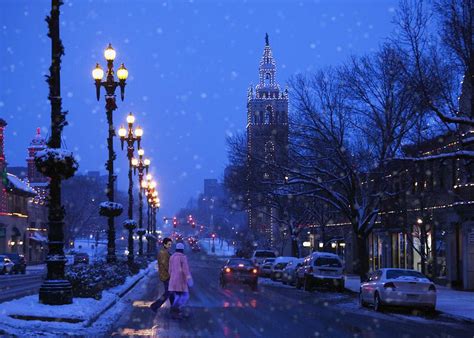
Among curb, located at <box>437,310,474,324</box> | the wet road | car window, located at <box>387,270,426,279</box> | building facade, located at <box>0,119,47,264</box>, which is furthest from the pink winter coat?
building facade, located at <box>0,119,47,264</box>

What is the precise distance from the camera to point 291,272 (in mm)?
42844

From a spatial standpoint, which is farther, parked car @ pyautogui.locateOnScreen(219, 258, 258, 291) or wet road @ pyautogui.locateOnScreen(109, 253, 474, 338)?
parked car @ pyautogui.locateOnScreen(219, 258, 258, 291)

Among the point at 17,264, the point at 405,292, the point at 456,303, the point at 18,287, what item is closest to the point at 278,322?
the point at 405,292

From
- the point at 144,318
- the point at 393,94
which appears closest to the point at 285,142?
the point at 393,94

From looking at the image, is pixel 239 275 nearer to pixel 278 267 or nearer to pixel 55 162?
pixel 278 267

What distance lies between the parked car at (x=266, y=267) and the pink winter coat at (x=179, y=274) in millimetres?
33949

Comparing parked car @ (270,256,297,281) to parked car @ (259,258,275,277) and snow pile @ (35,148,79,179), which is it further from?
snow pile @ (35,148,79,179)

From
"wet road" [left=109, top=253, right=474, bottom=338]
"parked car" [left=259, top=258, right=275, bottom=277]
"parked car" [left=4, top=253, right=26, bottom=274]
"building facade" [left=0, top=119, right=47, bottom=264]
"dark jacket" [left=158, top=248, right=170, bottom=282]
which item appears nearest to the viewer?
"wet road" [left=109, top=253, right=474, bottom=338]

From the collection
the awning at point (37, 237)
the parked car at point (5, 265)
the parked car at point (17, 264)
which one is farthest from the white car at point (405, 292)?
the awning at point (37, 237)

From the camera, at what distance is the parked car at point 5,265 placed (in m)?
55.9

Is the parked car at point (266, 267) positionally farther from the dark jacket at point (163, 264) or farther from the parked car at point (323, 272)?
the dark jacket at point (163, 264)

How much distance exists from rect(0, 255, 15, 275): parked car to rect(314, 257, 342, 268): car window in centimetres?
2908

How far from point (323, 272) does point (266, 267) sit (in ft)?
62.2

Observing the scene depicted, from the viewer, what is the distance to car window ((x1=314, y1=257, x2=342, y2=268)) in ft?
119
